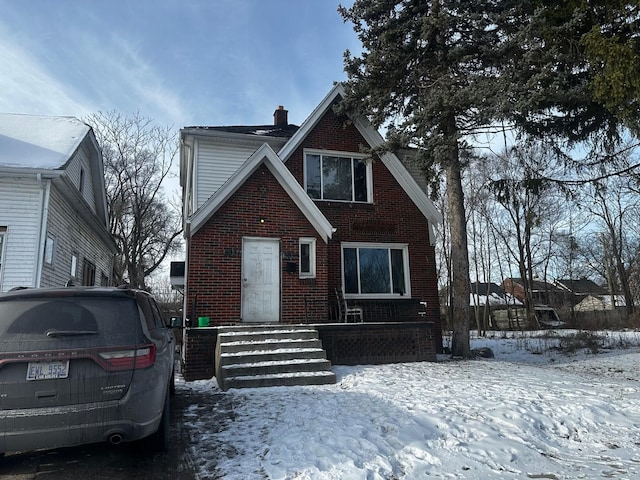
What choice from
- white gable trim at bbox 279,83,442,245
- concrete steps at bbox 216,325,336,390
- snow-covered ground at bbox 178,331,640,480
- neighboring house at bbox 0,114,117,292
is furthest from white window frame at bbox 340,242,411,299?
neighboring house at bbox 0,114,117,292

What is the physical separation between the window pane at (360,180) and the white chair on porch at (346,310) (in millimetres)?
3177

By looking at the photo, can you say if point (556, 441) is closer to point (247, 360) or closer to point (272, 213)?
point (247, 360)

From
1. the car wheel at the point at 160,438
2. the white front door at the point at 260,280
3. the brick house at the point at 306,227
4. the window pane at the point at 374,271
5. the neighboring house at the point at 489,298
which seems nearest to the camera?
the car wheel at the point at 160,438

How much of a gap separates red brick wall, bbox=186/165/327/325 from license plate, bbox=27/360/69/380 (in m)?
6.25

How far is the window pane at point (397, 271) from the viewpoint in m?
13.6

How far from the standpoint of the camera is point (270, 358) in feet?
27.0

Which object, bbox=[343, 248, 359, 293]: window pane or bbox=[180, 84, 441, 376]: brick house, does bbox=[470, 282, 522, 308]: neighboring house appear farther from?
bbox=[343, 248, 359, 293]: window pane

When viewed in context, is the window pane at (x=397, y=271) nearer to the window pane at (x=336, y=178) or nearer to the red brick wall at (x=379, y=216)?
the red brick wall at (x=379, y=216)

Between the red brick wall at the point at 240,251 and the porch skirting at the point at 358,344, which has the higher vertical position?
the red brick wall at the point at 240,251

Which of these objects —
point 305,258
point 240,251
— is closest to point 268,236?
point 240,251

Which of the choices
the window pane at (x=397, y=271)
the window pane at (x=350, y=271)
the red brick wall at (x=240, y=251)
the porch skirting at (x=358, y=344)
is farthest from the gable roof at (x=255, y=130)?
the porch skirting at (x=358, y=344)

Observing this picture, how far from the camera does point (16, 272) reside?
10250mm

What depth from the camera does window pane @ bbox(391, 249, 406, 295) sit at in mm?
13562

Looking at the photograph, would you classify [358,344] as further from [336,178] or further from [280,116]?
[280,116]
